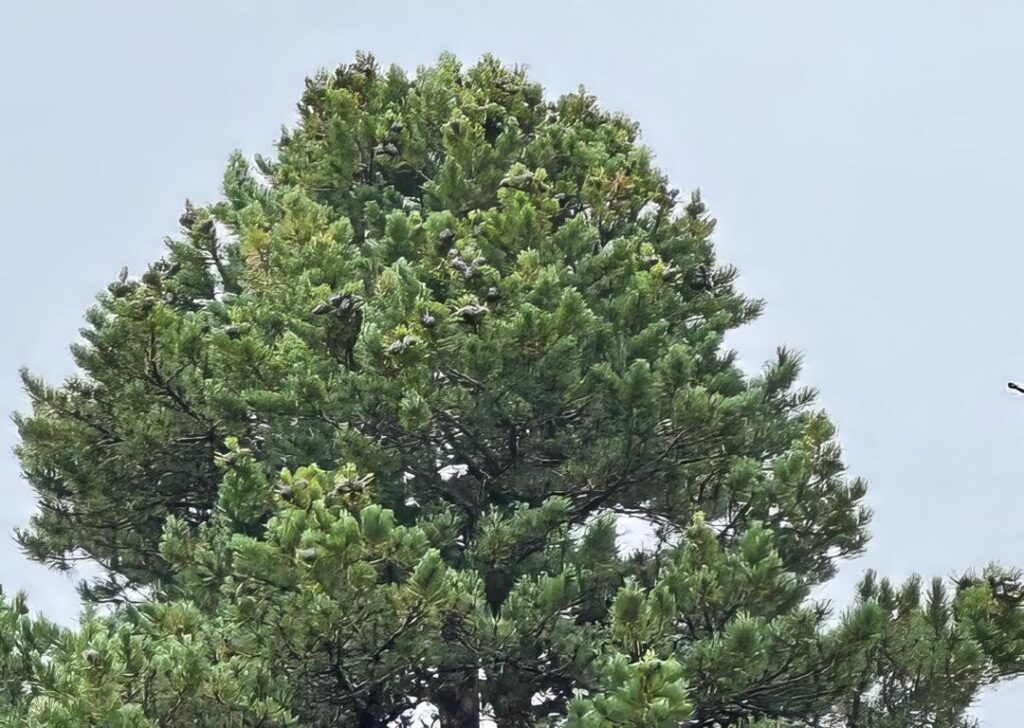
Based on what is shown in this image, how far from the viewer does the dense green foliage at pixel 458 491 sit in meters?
8.83

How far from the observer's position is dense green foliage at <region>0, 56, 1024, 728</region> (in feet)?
29.0

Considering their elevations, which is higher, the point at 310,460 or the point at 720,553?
the point at 310,460

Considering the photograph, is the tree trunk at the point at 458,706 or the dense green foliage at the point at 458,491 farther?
the tree trunk at the point at 458,706

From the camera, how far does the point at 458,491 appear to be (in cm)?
1135

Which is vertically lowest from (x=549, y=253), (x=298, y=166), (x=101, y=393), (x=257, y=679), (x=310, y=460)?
(x=257, y=679)

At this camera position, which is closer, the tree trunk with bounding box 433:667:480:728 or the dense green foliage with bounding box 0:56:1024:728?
the dense green foliage with bounding box 0:56:1024:728

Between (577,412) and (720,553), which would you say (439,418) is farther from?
Answer: (720,553)

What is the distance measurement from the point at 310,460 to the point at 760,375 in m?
4.86

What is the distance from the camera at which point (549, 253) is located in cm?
1219

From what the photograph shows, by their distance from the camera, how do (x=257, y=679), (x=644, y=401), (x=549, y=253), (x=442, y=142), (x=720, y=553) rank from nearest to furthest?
1. (x=257, y=679)
2. (x=720, y=553)
3. (x=644, y=401)
4. (x=549, y=253)
5. (x=442, y=142)

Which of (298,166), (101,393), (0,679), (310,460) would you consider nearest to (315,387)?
(310,460)

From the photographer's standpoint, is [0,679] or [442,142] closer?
[0,679]

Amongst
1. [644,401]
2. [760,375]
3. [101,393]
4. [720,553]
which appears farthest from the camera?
[760,375]

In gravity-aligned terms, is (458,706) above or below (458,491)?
below
